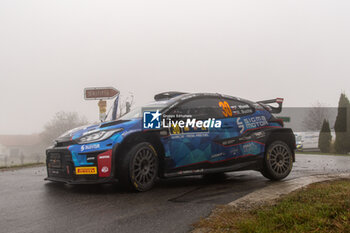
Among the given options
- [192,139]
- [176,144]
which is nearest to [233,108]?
[192,139]

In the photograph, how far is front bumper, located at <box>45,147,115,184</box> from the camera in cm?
449

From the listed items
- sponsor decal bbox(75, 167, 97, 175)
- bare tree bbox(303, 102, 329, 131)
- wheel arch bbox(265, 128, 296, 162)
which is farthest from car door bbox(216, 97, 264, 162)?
bare tree bbox(303, 102, 329, 131)

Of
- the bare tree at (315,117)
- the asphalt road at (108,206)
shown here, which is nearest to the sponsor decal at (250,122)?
the asphalt road at (108,206)

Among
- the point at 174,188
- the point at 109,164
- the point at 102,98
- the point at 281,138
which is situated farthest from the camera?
the point at 102,98

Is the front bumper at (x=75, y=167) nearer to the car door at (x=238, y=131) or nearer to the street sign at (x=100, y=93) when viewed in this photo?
the car door at (x=238, y=131)

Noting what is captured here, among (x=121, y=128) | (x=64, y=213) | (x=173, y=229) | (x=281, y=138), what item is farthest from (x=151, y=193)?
(x=281, y=138)

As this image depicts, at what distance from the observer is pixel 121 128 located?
15.4 feet

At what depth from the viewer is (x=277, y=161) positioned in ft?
19.6

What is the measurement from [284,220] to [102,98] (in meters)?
10.3

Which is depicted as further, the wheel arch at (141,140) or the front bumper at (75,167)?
the wheel arch at (141,140)

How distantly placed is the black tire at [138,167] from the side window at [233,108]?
1.66 meters

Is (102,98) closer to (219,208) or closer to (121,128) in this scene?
(121,128)

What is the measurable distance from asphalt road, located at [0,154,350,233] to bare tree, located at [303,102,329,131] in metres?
53.5

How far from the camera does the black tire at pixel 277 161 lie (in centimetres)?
586
